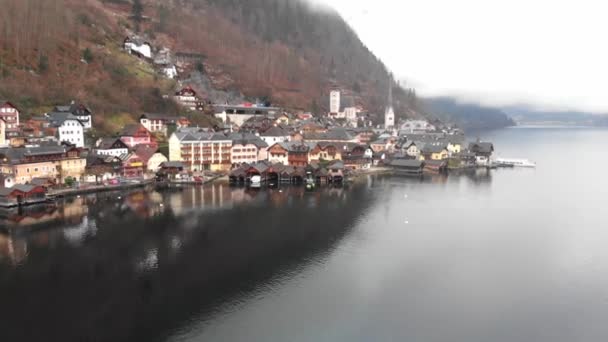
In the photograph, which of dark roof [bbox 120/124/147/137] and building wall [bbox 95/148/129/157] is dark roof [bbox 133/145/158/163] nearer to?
building wall [bbox 95/148/129/157]

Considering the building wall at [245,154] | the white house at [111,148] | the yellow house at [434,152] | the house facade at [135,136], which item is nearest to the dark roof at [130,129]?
the house facade at [135,136]

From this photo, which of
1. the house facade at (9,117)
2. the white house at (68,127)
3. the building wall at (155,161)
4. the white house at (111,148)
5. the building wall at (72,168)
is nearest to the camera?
the building wall at (72,168)

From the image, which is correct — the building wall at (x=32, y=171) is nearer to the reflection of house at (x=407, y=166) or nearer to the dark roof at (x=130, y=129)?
the dark roof at (x=130, y=129)

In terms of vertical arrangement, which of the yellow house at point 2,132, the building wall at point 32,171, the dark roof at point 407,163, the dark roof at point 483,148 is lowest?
the dark roof at point 407,163

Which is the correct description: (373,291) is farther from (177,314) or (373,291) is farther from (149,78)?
(149,78)

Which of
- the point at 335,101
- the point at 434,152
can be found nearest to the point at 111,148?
the point at 434,152

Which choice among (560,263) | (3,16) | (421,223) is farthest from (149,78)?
(560,263)
